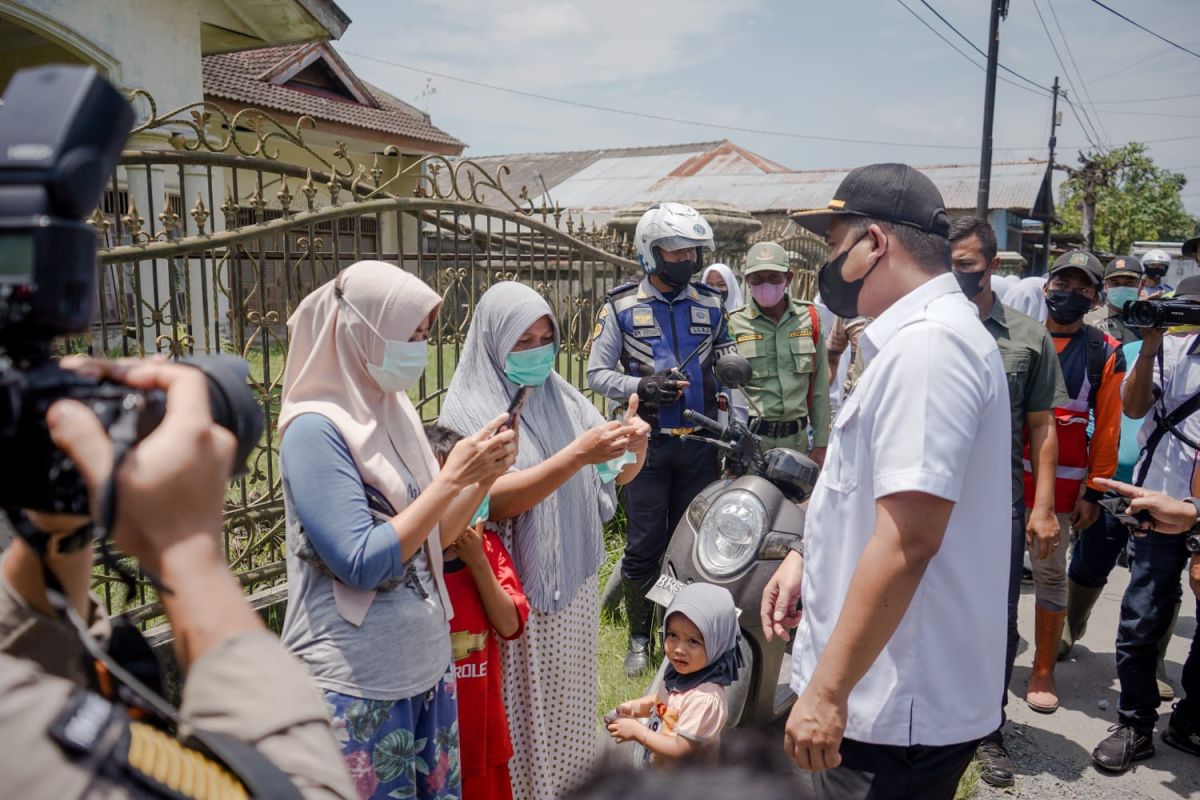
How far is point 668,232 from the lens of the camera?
4090mm

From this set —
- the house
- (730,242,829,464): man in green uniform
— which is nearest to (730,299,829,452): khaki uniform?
(730,242,829,464): man in green uniform

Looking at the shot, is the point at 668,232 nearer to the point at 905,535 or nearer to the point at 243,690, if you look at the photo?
→ the point at 905,535

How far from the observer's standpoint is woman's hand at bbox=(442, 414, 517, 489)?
1975 mm

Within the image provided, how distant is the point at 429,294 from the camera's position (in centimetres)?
211

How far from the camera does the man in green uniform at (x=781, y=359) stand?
15.7ft

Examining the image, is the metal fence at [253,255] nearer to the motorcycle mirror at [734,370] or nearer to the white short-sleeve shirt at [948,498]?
the motorcycle mirror at [734,370]

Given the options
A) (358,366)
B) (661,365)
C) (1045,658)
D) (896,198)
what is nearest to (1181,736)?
(1045,658)

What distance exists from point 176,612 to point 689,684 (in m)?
2.14

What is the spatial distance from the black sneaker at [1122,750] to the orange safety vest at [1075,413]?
3.44 feet

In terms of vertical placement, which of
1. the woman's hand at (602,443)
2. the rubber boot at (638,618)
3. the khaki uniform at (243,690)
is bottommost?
the rubber boot at (638,618)

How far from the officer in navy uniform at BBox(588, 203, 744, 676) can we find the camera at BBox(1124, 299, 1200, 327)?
5.56 feet

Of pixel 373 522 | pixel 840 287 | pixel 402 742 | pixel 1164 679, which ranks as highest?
pixel 840 287

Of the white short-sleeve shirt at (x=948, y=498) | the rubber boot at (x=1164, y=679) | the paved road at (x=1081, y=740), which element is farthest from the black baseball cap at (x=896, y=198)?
the rubber boot at (x=1164, y=679)

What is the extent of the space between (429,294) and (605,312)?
85.9 inches
